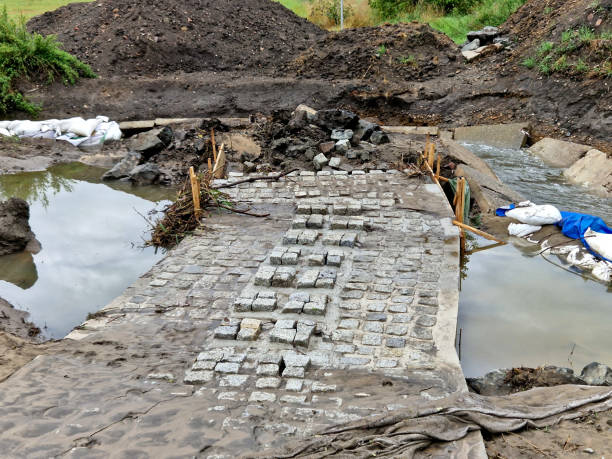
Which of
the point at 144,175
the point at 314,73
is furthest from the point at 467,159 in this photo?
the point at 314,73

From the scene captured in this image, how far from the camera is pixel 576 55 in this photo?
1481 centimetres

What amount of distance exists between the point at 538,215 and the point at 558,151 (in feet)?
16.0

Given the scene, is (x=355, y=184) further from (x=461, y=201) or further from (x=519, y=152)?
(x=519, y=152)

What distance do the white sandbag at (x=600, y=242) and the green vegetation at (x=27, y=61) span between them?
15.1m

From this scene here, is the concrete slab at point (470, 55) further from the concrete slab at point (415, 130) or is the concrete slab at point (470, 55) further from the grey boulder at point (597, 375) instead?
the grey boulder at point (597, 375)

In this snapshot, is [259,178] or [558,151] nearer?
[259,178]

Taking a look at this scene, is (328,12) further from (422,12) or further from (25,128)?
(25,128)

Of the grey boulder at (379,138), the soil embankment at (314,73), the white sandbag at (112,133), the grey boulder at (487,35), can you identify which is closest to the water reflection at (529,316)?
the grey boulder at (379,138)

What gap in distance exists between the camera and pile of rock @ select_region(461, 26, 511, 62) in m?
18.3

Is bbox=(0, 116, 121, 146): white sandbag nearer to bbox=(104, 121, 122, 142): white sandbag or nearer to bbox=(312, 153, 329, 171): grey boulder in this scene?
bbox=(104, 121, 122, 142): white sandbag

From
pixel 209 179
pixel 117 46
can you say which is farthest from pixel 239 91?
pixel 209 179

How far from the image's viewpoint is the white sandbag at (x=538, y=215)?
8.57m

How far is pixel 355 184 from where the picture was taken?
9.91 metres

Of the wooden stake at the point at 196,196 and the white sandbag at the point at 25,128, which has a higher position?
the white sandbag at the point at 25,128
